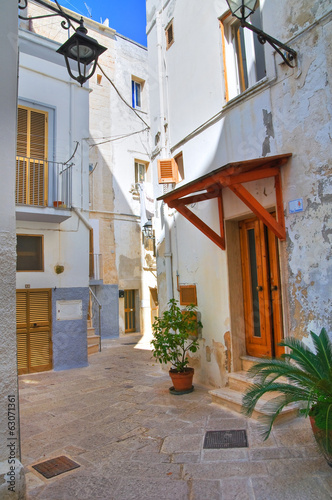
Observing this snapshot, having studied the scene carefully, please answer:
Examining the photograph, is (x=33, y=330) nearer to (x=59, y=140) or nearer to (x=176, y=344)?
(x=176, y=344)

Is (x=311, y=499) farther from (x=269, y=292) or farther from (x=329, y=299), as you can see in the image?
(x=269, y=292)

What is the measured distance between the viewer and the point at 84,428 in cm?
496

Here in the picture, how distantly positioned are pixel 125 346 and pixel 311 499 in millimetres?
10882

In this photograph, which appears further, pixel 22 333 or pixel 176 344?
pixel 22 333

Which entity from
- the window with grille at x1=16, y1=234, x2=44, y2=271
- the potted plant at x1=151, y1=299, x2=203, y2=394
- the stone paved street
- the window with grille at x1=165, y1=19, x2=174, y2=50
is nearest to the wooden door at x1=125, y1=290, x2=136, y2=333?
the window with grille at x1=16, y1=234, x2=44, y2=271

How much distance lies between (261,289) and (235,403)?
169 cm

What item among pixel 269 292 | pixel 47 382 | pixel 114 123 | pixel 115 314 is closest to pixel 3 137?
pixel 269 292

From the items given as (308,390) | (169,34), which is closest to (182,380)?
(308,390)

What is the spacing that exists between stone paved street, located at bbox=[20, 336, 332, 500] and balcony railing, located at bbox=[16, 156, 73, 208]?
4384 millimetres

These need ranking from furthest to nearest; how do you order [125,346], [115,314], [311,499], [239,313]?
[115,314] < [125,346] < [239,313] < [311,499]

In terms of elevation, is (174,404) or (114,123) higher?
(114,123)

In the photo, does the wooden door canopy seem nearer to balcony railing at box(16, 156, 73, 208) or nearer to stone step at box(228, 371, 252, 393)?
stone step at box(228, 371, 252, 393)

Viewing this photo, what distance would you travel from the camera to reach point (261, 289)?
5777mm

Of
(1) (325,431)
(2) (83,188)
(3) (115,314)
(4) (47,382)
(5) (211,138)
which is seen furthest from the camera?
(3) (115,314)
